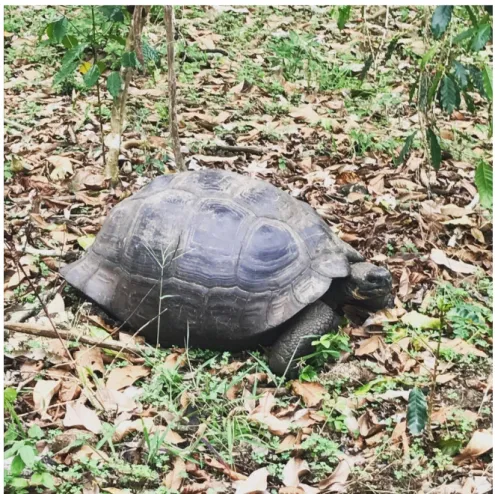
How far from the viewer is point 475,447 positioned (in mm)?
2992

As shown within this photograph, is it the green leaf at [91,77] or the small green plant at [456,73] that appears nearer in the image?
the small green plant at [456,73]

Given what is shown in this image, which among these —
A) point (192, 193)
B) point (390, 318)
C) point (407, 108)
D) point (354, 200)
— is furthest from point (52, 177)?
point (407, 108)

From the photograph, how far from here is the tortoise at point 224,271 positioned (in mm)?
3682

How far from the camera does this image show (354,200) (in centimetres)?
528

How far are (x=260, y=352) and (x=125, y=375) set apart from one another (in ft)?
2.54

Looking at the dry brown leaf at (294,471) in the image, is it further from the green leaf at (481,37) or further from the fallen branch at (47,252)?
the fallen branch at (47,252)

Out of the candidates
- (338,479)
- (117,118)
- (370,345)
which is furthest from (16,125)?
(338,479)

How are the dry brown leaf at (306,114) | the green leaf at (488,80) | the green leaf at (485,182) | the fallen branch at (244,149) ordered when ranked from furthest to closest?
the dry brown leaf at (306,114) → the fallen branch at (244,149) → the green leaf at (485,182) → the green leaf at (488,80)

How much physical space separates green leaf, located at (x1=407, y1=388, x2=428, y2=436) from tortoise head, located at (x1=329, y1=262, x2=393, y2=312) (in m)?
1.11

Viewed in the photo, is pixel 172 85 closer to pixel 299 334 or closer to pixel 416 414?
pixel 299 334

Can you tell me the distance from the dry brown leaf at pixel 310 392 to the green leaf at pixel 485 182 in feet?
3.99

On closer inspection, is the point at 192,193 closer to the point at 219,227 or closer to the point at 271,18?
the point at 219,227

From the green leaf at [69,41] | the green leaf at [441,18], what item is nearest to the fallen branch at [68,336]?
the green leaf at [441,18]

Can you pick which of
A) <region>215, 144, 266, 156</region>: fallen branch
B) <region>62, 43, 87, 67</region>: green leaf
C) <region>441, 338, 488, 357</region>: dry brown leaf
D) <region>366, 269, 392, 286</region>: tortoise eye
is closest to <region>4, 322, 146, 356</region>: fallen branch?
<region>366, 269, 392, 286</region>: tortoise eye
